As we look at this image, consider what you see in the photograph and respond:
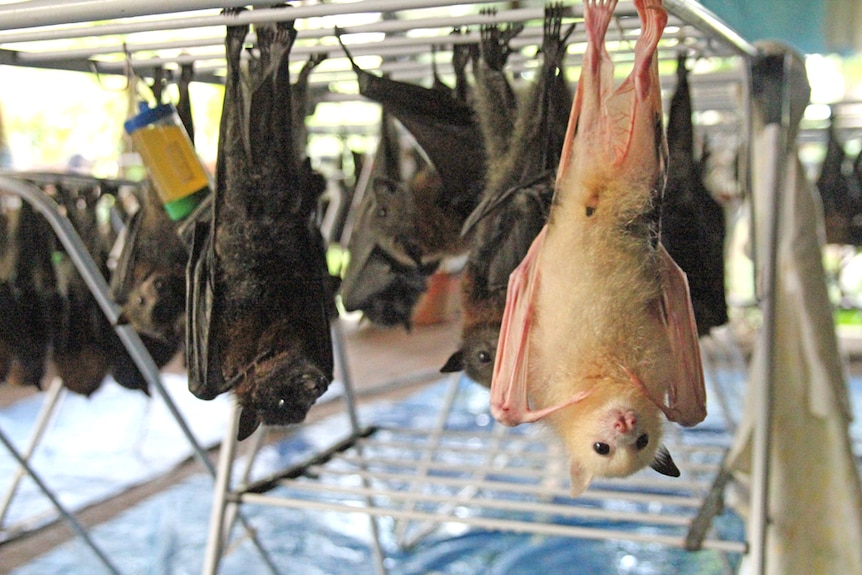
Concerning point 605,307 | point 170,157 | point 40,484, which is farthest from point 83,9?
point 40,484

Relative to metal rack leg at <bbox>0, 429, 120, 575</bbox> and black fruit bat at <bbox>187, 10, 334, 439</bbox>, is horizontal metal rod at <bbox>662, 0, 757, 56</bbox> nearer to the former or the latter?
black fruit bat at <bbox>187, 10, 334, 439</bbox>

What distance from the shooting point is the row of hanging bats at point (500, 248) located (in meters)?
0.99

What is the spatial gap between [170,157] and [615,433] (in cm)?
89

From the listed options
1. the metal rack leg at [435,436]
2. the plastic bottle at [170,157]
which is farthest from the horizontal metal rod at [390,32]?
the metal rack leg at [435,436]

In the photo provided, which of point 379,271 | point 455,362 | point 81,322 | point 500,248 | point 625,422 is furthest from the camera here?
point 81,322

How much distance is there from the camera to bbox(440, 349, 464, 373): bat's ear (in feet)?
4.43

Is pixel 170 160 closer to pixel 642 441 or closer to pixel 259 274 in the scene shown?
pixel 259 274

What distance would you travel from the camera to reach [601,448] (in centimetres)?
100

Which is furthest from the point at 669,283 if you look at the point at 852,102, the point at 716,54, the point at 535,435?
the point at 852,102

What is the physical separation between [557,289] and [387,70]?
3.19ft

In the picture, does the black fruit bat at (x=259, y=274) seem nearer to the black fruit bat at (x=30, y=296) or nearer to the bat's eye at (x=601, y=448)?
the bat's eye at (x=601, y=448)

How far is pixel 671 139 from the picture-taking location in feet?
5.05

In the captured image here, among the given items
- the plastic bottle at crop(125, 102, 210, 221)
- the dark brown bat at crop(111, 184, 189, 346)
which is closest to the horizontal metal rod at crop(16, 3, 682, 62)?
the plastic bottle at crop(125, 102, 210, 221)

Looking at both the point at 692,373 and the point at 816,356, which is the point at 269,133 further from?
the point at 816,356
